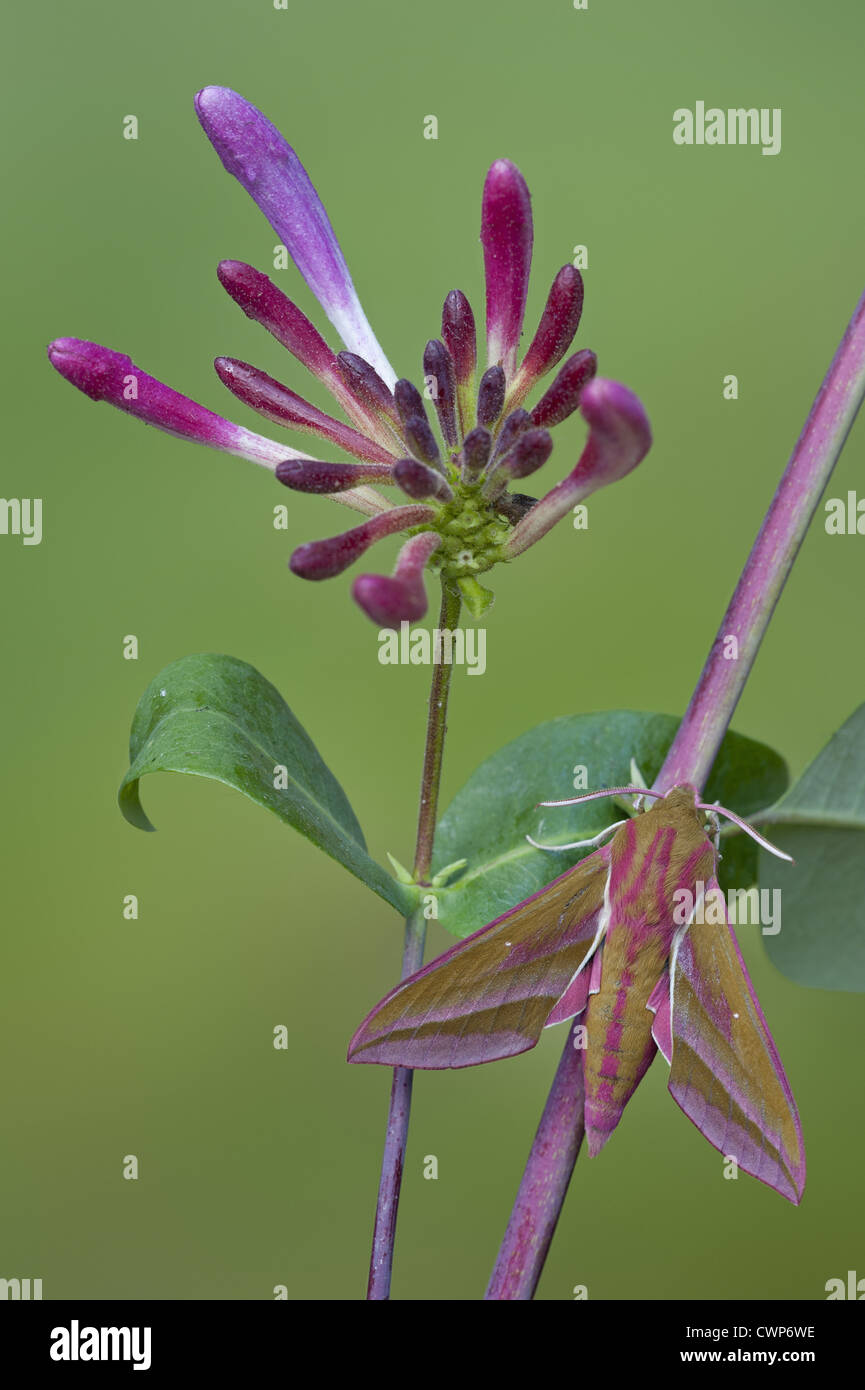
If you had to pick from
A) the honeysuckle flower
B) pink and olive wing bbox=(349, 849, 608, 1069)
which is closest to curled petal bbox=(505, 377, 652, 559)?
the honeysuckle flower

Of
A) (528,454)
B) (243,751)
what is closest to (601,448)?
(528,454)

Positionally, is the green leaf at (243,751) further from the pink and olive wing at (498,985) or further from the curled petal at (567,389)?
the curled petal at (567,389)

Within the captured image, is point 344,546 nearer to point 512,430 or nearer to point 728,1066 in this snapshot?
point 512,430

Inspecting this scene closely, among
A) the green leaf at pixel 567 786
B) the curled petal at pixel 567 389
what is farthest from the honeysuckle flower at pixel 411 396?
the green leaf at pixel 567 786

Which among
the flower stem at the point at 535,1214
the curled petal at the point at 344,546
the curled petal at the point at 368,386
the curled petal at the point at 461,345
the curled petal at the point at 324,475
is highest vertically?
the curled petal at the point at 461,345

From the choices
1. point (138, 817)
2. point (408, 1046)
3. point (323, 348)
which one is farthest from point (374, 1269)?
point (323, 348)

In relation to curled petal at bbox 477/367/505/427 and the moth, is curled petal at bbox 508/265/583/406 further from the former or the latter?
the moth

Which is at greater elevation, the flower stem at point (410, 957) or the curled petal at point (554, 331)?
the curled petal at point (554, 331)

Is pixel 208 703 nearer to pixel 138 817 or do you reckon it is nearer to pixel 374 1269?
pixel 138 817
